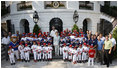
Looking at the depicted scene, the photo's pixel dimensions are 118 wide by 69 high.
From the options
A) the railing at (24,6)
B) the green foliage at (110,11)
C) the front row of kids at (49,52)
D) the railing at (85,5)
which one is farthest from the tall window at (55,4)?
the front row of kids at (49,52)

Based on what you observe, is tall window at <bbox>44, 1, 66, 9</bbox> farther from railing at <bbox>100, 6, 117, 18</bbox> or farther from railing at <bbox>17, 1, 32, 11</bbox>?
railing at <bbox>100, 6, 117, 18</bbox>

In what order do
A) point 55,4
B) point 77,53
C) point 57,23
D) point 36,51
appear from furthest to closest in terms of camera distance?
point 57,23 → point 55,4 → point 36,51 → point 77,53

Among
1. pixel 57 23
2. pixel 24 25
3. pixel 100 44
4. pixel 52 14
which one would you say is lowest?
pixel 100 44

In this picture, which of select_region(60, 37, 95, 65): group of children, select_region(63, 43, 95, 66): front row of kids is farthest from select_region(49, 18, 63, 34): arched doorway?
select_region(63, 43, 95, 66): front row of kids

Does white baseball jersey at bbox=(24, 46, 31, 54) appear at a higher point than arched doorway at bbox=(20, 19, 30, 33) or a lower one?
lower

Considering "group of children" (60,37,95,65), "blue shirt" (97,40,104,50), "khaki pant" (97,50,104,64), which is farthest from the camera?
"group of children" (60,37,95,65)

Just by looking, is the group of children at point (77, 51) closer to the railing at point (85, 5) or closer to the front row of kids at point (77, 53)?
the front row of kids at point (77, 53)

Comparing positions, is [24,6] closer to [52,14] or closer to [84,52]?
[52,14]

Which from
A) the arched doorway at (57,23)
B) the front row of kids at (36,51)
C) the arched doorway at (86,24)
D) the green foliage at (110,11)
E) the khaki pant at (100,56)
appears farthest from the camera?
the arched doorway at (86,24)

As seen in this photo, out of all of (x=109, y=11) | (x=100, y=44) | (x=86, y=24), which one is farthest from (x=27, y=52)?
(x=109, y=11)

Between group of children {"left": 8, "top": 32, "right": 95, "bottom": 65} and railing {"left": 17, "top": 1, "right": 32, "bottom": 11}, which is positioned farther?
railing {"left": 17, "top": 1, "right": 32, "bottom": 11}

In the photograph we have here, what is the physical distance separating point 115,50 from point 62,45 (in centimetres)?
343

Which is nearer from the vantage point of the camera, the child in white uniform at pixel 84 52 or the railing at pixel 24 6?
the child in white uniform at pixel 84 52

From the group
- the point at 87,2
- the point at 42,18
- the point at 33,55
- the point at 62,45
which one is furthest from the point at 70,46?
the point at 87,2
